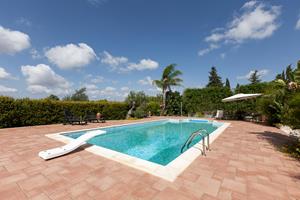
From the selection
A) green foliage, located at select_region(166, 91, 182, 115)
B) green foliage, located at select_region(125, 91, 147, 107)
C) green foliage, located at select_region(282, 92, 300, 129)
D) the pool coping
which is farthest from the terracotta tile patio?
green foliage, located at select_region(125, 91, 147, 107)

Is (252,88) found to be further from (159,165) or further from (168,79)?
(159,165)

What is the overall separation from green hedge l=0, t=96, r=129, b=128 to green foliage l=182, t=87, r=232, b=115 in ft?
43.8

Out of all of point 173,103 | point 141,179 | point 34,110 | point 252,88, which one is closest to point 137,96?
point 173,103

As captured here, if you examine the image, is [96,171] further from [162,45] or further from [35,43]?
[162,45]

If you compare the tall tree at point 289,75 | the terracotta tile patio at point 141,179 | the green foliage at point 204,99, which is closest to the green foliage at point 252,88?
the green foliage at point 204,99

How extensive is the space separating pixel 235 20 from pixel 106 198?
12413 mm

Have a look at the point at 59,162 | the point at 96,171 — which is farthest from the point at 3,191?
the point at 96,171

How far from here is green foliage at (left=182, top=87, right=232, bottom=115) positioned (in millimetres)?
18005

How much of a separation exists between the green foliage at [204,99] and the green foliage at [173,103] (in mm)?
935

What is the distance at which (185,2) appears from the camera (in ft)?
31.6

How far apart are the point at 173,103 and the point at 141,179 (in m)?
17.8

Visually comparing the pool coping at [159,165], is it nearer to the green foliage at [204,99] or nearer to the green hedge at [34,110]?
the green hedge at [34,110]

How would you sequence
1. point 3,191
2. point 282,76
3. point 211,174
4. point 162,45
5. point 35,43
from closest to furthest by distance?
point 3,191, point 211,174, point 282,76, point 35,43, point 162,45

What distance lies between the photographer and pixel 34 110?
379 inches
